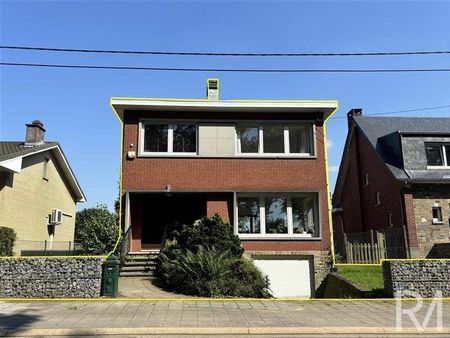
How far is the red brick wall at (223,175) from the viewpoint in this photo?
17625mm

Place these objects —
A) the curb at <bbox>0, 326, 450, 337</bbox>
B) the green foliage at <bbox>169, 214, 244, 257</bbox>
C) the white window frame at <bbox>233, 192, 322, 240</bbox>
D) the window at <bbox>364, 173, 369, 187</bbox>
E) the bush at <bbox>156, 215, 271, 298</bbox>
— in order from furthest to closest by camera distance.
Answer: the window at <bbox>364, 173, 369, 187</bbox>, the white window frame at <bbox>233, 192, 322, 240</bbox>, the green foliage at <bbox>169, 214, 244, 257</bbox>, the bush at <bbox>156, 215, 271, 298</bbox>, the curb at <bbox>0, 326, 450, 337</bbox>

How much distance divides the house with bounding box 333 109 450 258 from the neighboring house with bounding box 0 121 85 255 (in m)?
14.7

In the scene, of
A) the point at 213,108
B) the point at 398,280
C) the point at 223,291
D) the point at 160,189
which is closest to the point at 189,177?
the point at 160,189

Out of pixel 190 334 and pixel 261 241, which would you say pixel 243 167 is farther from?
pixel 190 334

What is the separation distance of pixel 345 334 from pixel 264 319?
1753mm

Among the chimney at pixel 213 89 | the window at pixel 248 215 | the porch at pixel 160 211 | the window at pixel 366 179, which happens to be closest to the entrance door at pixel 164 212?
the porch at pixel 160 211

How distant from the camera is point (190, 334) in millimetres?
8492

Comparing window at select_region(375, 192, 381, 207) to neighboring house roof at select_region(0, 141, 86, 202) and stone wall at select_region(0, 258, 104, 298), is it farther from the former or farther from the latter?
stone wall at select_region(0, 258, 104, 298)

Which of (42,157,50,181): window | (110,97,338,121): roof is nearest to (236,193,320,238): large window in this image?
(110,97,338,121): roof

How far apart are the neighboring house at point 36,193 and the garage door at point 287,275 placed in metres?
9.10

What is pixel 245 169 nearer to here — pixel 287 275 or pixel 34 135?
pixel 287 275

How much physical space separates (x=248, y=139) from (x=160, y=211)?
4.77 meters

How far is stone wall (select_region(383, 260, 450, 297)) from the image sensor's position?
12906 mm

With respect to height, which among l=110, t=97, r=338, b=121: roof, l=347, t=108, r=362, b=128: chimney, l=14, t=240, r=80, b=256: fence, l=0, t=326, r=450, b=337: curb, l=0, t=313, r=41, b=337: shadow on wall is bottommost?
l=0, t=326, r=450, b=337: curb
